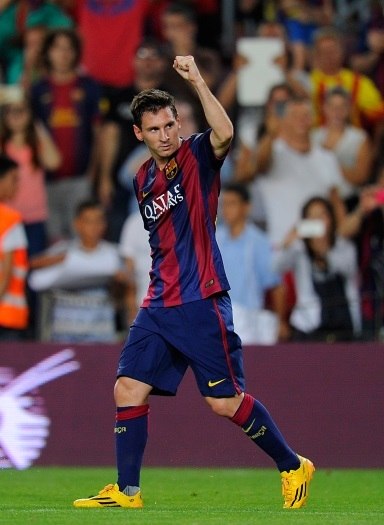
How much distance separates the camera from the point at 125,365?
7355 mm

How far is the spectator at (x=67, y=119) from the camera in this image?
1363cm

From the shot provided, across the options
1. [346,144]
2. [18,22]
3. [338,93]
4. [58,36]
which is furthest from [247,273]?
[18,22]

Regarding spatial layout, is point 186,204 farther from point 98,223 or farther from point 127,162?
point 127,162

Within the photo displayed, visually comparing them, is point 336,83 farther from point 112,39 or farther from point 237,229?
point 237,229

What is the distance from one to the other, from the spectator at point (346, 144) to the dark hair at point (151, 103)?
20.9ft

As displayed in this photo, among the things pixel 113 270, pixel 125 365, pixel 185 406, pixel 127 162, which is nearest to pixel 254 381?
pixel 185 406

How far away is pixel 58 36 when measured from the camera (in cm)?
1361

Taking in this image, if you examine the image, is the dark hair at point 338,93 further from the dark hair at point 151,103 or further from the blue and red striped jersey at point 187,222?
the dark hair at point 151,103

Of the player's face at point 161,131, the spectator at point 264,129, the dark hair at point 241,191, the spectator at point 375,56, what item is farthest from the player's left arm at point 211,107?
the spectator at point 375,56

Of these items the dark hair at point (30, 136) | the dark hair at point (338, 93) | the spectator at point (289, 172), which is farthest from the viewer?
the dark hair at point (338, 93)

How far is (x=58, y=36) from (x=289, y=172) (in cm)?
268

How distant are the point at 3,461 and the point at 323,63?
5.54m

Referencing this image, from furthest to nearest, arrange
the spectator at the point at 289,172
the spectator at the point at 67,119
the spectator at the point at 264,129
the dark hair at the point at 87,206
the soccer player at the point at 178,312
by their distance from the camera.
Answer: the spectator at the point at 67,119
the spectator at the point at 264,129
the spectator at the point at 289,172
the dark hair at the point at 87,206
the soccer player at the point at 178,312

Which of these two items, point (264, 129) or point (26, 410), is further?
point (264, 129)
